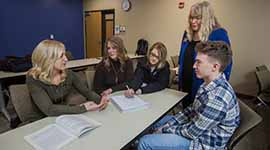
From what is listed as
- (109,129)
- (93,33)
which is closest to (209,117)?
(109,129)

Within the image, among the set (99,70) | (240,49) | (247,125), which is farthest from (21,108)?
(240,49)

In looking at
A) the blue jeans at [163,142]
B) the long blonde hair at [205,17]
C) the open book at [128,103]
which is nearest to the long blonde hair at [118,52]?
the open book at [128,103]

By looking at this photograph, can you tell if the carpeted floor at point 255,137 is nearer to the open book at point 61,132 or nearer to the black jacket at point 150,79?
the black jacket at point 150,79

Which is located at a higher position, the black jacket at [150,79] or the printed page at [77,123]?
the black jacket at [150,79]

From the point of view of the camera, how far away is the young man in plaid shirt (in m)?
1.21

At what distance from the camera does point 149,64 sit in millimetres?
2236

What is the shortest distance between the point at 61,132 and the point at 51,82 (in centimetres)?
56

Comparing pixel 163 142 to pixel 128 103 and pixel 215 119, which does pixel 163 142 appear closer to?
pixel 215 119

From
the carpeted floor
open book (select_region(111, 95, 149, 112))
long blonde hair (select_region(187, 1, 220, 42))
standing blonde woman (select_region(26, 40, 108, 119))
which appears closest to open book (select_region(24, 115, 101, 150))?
standing blonde woman (select_region(26, 40, 108, 119))

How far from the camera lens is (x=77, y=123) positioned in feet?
4.15

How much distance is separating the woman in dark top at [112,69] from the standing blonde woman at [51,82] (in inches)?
20.5

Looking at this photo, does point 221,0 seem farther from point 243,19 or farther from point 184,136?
point 184,136

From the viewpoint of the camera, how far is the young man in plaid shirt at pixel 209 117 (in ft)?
3.96

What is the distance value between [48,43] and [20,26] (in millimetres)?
4555
